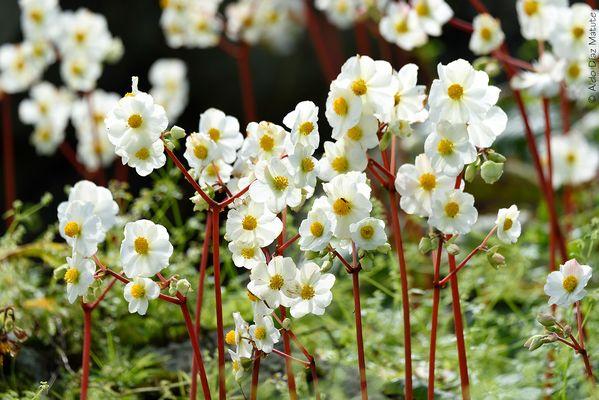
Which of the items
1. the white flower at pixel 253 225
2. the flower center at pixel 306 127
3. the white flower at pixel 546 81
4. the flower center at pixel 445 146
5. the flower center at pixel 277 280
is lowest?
the flower center at pixel 277 280

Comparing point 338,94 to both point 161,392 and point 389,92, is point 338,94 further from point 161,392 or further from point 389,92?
point 161,392

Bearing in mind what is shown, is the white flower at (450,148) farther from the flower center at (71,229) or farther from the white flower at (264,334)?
the flower center at (71,229)

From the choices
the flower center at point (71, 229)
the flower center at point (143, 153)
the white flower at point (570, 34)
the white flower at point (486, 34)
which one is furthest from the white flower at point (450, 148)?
the white flower at point (486, 34)

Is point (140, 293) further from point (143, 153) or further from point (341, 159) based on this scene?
point (341, 159)

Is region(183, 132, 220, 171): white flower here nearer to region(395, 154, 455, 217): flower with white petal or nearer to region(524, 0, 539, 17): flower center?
region(395, 154, 455, 217): flower with white petal

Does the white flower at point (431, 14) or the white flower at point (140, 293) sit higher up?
the white flower at point (431, 14)

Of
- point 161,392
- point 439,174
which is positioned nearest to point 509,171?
point 161,392

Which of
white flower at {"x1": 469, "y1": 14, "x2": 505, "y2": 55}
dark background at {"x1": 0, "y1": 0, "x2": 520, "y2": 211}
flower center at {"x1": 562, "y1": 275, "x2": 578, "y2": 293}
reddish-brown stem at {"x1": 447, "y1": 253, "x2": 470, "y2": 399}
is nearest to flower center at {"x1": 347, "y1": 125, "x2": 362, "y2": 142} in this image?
reddish-brown stem at {"x1": 447, "y1": 253, "x2": 470, "y2": 399}
